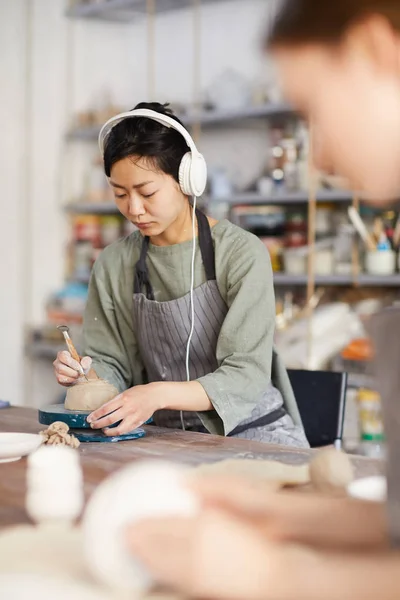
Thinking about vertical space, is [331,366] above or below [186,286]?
below

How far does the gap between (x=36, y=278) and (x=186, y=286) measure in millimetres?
3086

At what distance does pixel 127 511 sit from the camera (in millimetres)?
815

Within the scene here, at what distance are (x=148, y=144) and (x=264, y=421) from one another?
2.39ft

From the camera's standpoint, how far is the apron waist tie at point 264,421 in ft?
7.13

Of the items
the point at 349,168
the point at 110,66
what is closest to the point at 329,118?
the point at 349,168

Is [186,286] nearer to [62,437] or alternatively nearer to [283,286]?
[62,437]

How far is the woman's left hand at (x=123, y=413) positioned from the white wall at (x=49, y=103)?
10.3 ft

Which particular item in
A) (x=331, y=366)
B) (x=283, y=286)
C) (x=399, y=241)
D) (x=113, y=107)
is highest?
(x=113, y=107)

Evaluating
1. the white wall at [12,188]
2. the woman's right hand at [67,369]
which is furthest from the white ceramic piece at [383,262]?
the woman's right hand at [67,369]

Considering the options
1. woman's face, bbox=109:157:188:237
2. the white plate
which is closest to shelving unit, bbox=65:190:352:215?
woman's face, bbox=109:157:188:237

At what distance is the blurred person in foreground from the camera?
763 millimetres

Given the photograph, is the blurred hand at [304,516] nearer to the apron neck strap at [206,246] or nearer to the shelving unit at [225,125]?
the apron neck strap at [206,246]

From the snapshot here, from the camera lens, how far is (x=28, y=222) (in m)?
5.18

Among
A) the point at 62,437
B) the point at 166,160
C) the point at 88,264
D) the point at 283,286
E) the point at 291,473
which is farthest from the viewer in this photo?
the point at 88,264
